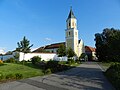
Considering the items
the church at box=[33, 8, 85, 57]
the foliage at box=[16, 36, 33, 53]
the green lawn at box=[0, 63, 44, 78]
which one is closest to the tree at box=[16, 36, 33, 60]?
the foliage at box=[16, 36, 33, 53]

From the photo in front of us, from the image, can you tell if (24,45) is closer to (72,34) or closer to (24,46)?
(24,46)

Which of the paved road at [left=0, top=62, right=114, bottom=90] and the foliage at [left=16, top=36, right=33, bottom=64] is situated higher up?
the foliage at [left=16, top=36, right=33, bottom=64]

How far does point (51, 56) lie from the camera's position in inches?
2208

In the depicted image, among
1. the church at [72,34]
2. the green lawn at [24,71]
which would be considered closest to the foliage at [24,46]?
the green lawn at [24,71]

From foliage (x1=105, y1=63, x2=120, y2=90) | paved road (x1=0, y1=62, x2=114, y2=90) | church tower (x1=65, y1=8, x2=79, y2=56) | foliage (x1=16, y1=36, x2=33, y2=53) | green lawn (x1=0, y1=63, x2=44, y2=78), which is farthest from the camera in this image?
church tower (x1=65, y1=8, x2=79, y2=56)

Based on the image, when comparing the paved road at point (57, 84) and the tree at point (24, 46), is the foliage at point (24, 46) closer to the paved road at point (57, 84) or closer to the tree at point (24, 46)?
the tree at point (24, 46)

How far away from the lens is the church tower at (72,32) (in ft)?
256

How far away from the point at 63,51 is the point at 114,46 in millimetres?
34183

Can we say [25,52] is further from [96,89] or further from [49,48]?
[49,48]

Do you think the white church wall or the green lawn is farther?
the white church wall

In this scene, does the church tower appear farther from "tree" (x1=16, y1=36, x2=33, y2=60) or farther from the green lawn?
the green lawn

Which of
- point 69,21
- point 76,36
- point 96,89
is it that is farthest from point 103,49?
point 96,89

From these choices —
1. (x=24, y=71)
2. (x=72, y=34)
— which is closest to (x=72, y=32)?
(x=72, y=34)

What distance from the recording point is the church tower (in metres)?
77.9
